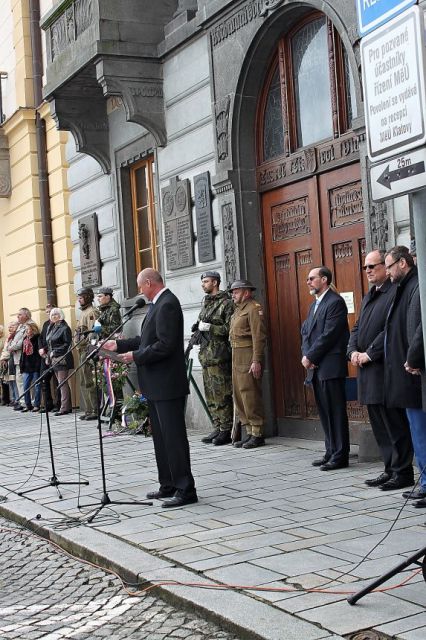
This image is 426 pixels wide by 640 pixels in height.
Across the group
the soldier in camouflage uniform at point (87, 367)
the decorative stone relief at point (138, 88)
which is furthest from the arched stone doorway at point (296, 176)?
the soldier in camouflage uniform at point (87, 367)

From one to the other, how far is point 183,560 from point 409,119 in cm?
325

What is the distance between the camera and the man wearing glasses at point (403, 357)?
7.41 metres

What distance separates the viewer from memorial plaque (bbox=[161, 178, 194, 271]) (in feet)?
42.9

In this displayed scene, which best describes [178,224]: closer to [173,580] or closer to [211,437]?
[211,437]

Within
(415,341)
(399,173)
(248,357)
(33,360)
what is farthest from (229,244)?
(399,173)

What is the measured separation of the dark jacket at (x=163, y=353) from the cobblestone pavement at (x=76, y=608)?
1.69m

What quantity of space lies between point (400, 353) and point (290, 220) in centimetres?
411

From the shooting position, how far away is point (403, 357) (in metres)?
7.56

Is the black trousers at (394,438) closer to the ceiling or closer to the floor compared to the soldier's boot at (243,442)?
closer to the ceiling

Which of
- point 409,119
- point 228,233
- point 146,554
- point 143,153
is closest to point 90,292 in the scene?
point 143,153

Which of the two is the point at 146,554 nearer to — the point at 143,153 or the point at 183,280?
the point at 183,280

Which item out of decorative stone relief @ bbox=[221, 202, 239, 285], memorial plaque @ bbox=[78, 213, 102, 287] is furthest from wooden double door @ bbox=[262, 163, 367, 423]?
memorial plaque @ bbox=[78, 213, 102, 287]

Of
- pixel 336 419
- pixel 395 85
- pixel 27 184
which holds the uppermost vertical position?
pixel 27 184

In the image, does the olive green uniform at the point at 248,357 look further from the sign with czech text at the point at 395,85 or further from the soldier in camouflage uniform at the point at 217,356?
the sign with czech text at the point at 395,85
